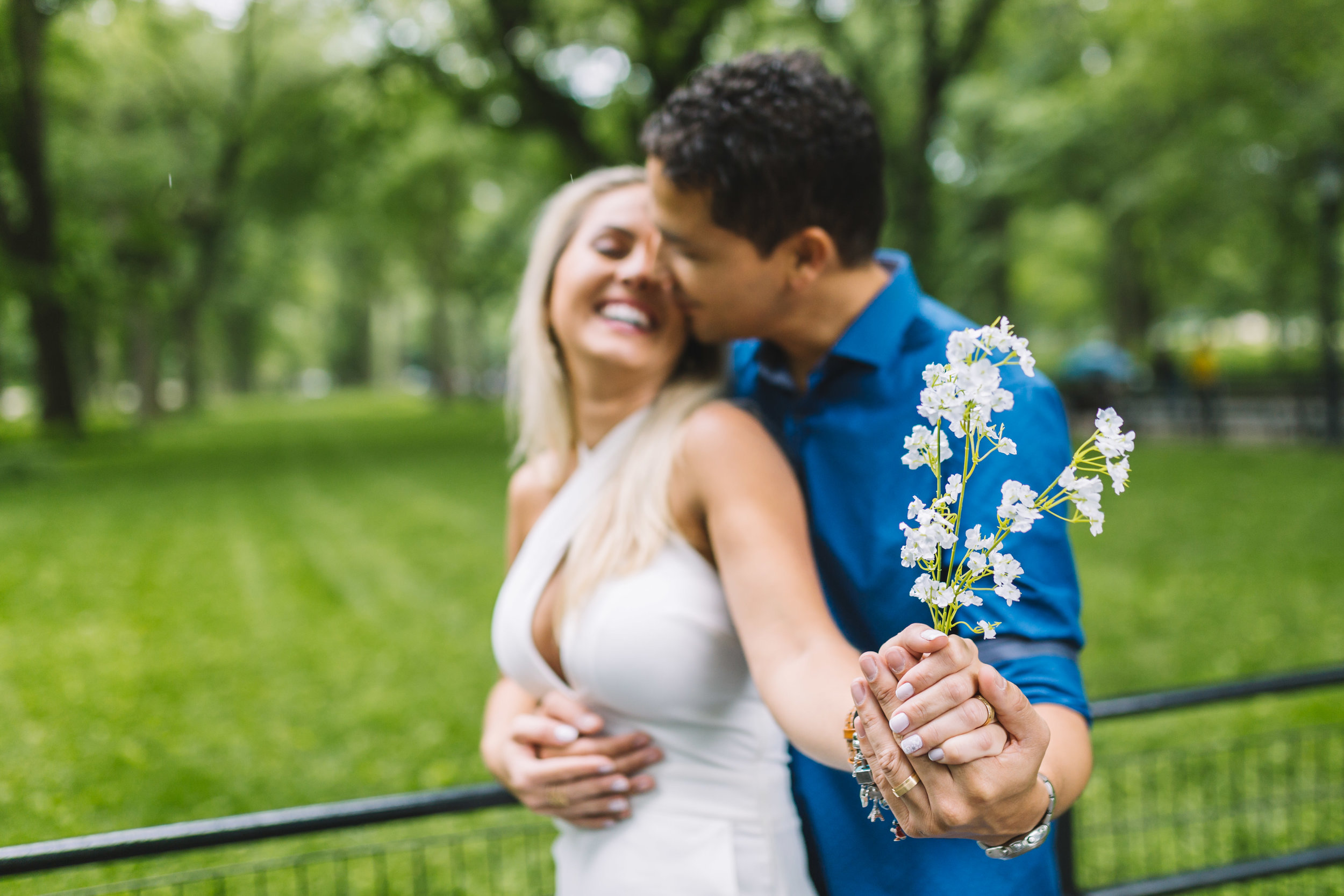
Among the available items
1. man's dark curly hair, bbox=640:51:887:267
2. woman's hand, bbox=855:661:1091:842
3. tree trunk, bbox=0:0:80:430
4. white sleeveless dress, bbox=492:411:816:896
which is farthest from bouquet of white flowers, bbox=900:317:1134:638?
tree trunk, bbox=0:0:80:430

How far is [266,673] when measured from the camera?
7.14m

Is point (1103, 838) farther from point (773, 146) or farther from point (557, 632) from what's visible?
point (773, 146)

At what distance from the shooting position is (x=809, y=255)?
1.66 meters

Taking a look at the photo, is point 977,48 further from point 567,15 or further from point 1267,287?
point 1267,287

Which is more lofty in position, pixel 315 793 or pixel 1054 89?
pixel 1054 89

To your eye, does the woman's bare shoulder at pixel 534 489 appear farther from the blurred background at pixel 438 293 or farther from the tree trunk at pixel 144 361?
the tree trunk at pixel 144 361

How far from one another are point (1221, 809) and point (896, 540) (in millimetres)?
4007

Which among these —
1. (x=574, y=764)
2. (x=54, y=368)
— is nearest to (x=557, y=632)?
(x=574, y=764)

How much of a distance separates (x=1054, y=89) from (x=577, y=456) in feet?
77.9

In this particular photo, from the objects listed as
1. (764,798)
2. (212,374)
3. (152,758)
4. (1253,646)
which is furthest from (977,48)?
(212,374)

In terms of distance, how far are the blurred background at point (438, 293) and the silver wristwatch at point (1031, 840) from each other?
4424 millimetres

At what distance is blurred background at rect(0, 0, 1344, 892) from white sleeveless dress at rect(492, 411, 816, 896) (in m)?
3.59

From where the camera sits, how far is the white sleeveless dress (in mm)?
1740

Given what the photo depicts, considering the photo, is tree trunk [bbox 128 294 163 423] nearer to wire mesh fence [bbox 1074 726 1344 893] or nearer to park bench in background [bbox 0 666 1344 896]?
park bench in background [bbox 0 666 1344 896]
